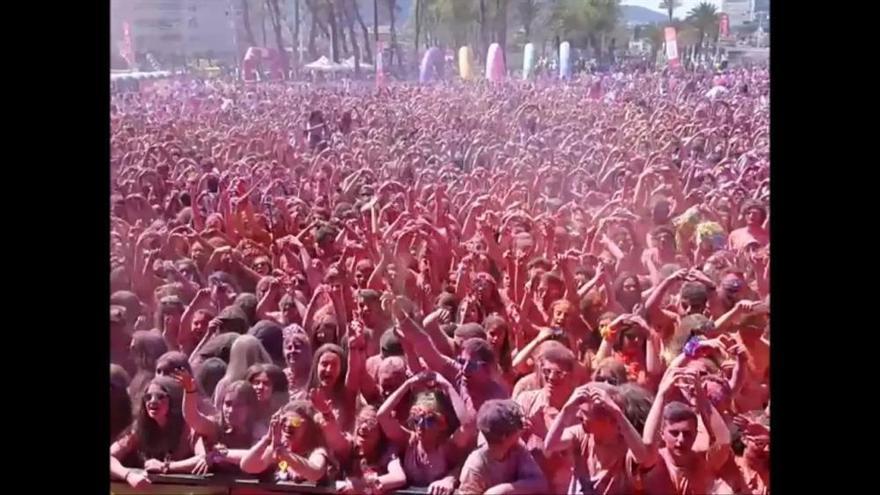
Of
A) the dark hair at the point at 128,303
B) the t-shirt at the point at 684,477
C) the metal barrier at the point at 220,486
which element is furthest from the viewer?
the dark hair at the point at 128,303

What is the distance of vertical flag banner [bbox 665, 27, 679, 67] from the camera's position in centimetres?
226

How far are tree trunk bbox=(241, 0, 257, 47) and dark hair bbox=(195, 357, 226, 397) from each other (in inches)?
25.8

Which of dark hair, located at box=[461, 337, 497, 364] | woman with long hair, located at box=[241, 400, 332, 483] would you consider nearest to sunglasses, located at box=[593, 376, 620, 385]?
dark hair, located at box=[461, 337, 497, 364]

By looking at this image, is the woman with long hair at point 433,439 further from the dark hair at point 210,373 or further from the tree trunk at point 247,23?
the tree trunk at point 247,23

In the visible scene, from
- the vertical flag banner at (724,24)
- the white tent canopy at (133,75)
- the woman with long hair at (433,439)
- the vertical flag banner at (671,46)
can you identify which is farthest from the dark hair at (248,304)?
the vertical flag banner at (724,24)

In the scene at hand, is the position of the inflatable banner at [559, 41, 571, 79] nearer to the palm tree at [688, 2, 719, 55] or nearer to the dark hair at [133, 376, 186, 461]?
the palm tree at [688, 2, 719, 55]

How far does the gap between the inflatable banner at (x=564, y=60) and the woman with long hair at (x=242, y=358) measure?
0.82 meters

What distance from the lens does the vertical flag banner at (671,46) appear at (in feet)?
7.41

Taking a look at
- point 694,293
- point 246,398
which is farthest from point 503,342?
point 246,398

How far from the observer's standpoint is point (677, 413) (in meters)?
2.18

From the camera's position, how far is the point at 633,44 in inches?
89.7

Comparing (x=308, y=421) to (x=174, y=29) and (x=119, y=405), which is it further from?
(x=174, y=29)
